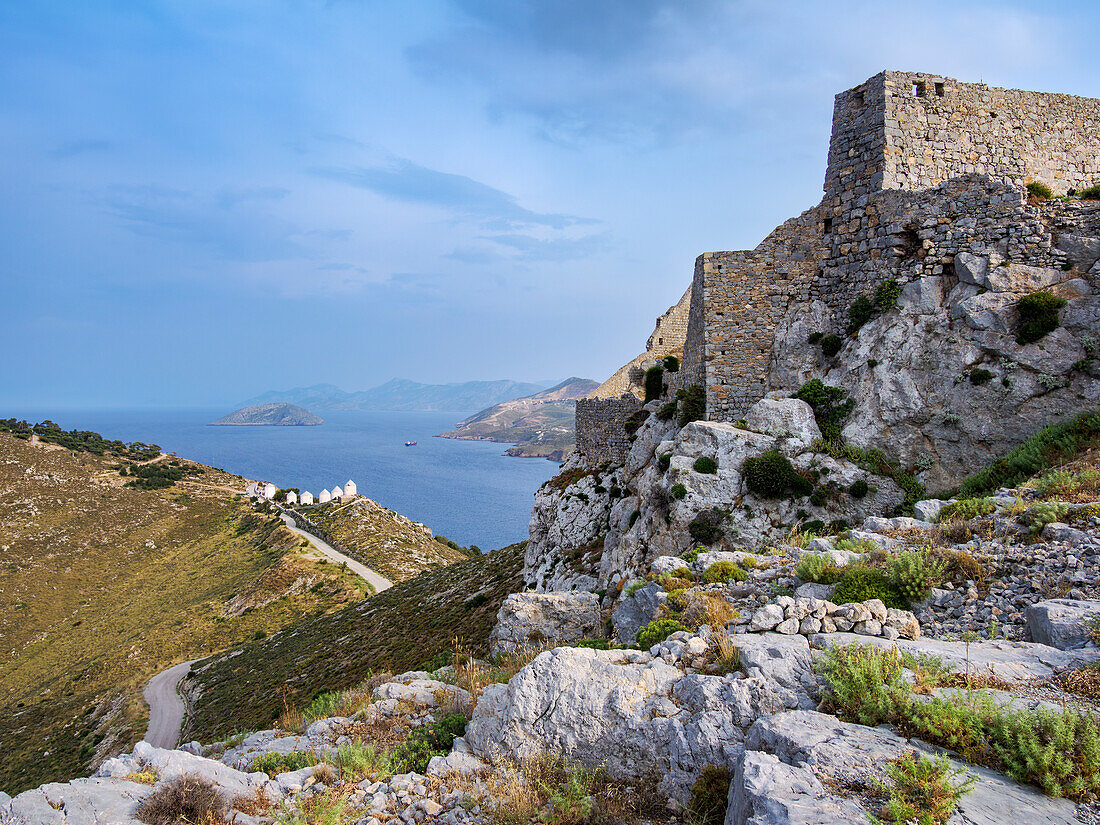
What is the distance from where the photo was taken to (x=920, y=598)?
7762 mm

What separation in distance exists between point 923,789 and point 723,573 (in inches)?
236

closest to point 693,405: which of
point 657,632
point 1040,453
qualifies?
point 1040,453

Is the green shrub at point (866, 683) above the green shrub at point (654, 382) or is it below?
below

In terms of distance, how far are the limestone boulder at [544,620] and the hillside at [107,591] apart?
3365cm

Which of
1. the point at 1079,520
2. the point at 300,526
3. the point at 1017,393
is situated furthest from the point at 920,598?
the point at 300,526

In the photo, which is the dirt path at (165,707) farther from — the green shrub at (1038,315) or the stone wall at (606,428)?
the green shrub at (1038,315)

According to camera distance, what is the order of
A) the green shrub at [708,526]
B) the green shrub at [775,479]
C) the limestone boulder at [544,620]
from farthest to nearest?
the green shrub at [775,479] < the green shrub at [708,526] < the limestone boulder at [544,620]

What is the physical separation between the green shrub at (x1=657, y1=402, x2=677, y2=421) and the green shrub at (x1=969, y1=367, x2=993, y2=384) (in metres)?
10.2

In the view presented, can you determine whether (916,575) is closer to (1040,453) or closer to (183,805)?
(1040,453)

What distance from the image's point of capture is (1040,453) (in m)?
13.0

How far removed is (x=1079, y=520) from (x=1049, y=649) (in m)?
3.59

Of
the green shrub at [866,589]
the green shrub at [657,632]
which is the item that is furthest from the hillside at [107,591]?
the green shrub at [866,589]

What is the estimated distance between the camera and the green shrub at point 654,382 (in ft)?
95.2

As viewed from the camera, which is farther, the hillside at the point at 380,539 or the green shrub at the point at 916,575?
the hillside at the point at 380,539
